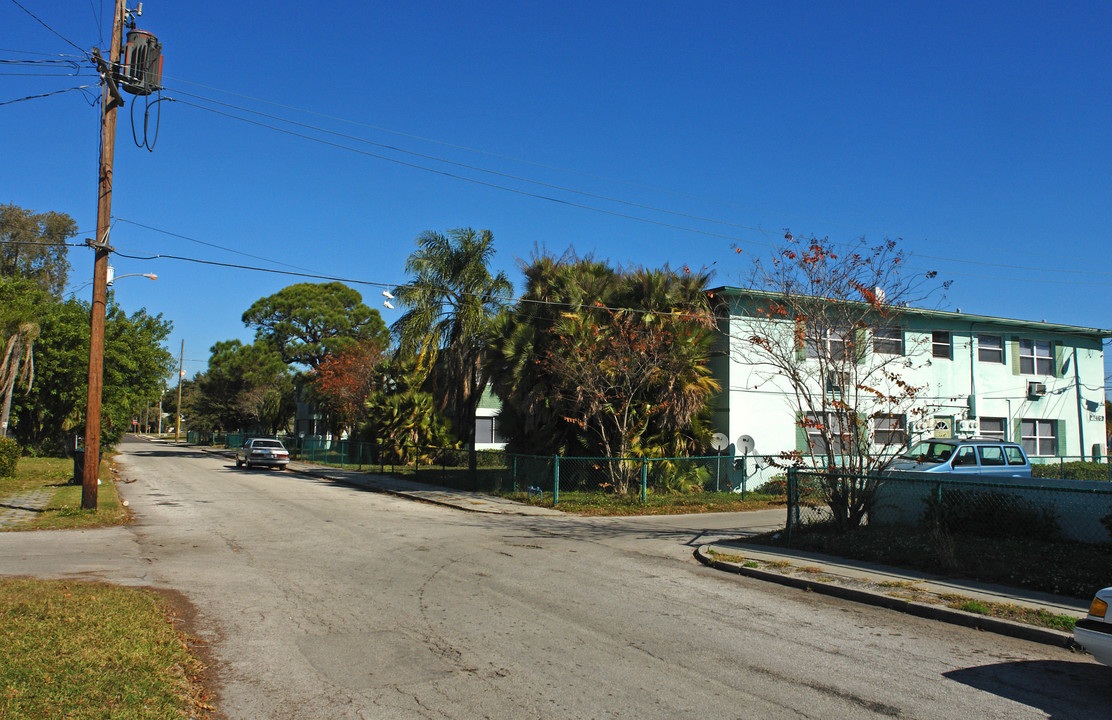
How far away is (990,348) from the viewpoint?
28.0m

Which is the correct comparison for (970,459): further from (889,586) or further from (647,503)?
(889,586)

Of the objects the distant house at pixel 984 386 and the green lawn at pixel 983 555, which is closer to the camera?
the green lawn at pixel 983 555

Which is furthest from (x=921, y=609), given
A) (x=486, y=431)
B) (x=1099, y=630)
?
(x=486, y=431)

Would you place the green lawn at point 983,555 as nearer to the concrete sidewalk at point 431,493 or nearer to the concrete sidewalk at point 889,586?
the concrete sidewalk at point 889,586

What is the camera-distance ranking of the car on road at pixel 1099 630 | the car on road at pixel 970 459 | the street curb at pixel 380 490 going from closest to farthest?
the car on road at pixel 1099 630, the car on road at pixel 970 459, the street curb at pixel 380 490

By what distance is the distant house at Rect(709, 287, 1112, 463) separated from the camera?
2441cm

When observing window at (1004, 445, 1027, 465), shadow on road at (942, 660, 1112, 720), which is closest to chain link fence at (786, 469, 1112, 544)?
shadow on road at (942, 660, 1112, 720)

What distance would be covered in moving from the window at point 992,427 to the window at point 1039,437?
3.44 feet

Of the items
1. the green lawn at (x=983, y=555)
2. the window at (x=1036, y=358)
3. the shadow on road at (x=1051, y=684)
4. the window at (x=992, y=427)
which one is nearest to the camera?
the shadow on road at (x=1051, y=684)

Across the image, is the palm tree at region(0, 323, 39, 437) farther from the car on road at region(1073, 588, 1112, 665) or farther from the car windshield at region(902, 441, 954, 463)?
the car on road at region(1073, 588, 1112, 665)

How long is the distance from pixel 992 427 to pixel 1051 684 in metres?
25.3

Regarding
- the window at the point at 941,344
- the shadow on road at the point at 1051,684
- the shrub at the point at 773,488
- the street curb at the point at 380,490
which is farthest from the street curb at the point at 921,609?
→ the window at the point at 941,344

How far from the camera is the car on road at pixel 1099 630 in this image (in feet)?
17.3

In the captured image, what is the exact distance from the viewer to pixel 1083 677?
6.10 meters
